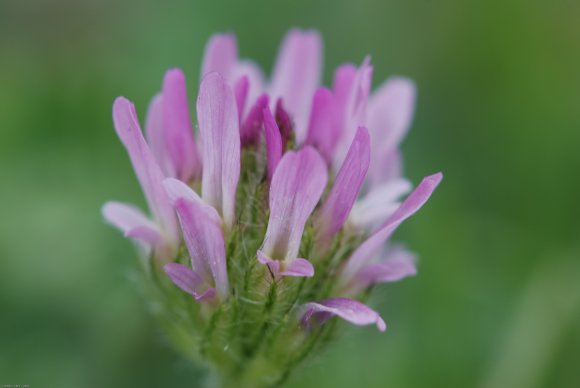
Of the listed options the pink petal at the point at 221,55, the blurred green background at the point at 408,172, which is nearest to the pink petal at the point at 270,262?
the blurred green background at the point at 408,172

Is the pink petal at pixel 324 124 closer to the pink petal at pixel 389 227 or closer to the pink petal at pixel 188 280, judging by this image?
the pink petal at pixel 389 227

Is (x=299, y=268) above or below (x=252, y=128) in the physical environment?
below

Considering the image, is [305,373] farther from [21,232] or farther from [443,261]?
[21,232]

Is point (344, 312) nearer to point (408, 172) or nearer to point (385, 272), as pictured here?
point (385, 272)

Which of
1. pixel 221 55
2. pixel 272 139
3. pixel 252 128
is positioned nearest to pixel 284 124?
pixel 252 128

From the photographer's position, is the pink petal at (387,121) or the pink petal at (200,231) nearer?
the pink petal at (200,231)
